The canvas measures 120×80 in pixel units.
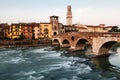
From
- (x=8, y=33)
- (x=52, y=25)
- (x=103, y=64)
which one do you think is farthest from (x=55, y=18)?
(x=103, y=64)

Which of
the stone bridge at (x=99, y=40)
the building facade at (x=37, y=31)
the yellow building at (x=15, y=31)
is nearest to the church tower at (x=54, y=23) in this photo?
the building facade at (x=37, y=31)

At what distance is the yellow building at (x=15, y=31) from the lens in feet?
285

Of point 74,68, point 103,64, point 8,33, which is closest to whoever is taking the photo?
point 74,68

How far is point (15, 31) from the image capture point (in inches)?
3415

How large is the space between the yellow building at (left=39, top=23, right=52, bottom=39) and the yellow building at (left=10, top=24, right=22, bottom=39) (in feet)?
30.1

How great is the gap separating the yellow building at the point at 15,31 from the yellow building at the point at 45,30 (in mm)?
9169

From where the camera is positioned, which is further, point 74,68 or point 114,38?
point 114,38

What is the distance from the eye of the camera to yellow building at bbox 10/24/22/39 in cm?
8675

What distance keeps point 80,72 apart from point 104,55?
14138 millimetres

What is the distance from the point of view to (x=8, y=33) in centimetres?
8781

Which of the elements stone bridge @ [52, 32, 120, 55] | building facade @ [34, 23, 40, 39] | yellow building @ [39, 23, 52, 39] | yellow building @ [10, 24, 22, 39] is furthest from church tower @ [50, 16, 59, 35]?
stone bridge @ [52, 32, 120, 55]

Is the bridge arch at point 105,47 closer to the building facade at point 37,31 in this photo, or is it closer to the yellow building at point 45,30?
the yellow building at point 45,30

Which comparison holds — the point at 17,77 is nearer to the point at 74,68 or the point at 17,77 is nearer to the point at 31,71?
the point at 31,71

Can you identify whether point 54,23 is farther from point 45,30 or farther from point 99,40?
point 99,40
